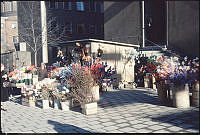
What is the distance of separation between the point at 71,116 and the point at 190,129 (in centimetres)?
352

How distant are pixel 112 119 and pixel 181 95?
2.38m

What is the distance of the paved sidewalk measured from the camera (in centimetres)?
609

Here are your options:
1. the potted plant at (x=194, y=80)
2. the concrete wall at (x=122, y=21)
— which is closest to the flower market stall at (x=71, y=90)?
the potted plant at (x=194, y=80)

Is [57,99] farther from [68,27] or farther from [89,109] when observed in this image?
[68,27]

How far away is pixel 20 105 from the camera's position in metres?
10.2

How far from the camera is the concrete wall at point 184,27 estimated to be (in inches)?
555

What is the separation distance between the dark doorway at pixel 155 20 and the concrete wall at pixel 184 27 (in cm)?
266

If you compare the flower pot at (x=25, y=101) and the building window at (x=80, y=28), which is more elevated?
the building window at (x=80, y=28)

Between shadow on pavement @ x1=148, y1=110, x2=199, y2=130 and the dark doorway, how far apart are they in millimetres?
11380

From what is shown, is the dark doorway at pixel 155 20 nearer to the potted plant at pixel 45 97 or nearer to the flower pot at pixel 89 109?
the potted plant at pixel 45 97

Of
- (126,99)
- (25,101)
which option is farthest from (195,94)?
(25,101)

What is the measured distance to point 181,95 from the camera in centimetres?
777

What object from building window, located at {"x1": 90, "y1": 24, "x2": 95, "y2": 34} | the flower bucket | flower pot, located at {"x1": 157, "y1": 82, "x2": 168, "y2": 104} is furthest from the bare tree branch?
flower pot, located at {"x1": 157, "y1": 82, "x2": 168, "y2": 104}

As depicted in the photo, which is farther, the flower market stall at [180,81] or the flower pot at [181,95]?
the flower pot at [181,95]
